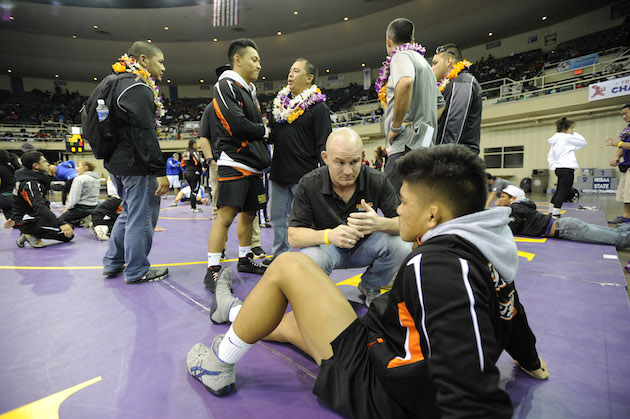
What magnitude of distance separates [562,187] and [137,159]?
598 centimetres

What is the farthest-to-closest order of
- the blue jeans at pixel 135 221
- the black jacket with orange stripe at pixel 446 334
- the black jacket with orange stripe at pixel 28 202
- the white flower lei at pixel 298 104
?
the black jacket with orange stripe at pixel 28 202
the white flower lei at pixel 298 104
the blue jeans at pixel 135 221
the black jacket with orange stripe at pixel 446 334

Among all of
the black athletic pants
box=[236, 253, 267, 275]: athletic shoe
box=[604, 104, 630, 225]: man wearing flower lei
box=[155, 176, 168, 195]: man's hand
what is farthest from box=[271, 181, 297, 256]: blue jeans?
box=[604, 104, 630, 225]: man wearing flower lei

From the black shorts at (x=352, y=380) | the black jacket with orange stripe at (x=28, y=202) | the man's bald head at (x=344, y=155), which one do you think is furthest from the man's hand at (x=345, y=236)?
the black jacket with orange stripe at (x=28, y=202)

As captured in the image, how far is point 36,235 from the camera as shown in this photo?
167 inches

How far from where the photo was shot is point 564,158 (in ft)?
16.9

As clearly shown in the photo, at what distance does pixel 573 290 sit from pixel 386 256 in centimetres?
152

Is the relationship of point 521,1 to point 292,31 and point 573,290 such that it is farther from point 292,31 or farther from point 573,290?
point 573,290

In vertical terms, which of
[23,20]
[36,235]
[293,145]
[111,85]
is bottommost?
[36,235]

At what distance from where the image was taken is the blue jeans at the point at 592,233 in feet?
11.4

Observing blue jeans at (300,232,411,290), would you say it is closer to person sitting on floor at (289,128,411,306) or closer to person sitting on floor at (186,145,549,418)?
person sitting on floor at (289,128,411,306)

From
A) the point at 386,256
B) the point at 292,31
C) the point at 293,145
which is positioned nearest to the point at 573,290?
the point at 386,256

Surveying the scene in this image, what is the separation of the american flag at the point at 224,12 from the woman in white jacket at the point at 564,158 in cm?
1124

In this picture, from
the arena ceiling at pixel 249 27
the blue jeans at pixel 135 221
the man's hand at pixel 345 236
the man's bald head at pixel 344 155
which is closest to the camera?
the man's hand at pixel 345 236

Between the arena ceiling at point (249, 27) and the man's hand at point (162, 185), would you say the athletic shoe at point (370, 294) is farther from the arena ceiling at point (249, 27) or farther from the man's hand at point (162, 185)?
the arena ceiling at point (249, 27)
